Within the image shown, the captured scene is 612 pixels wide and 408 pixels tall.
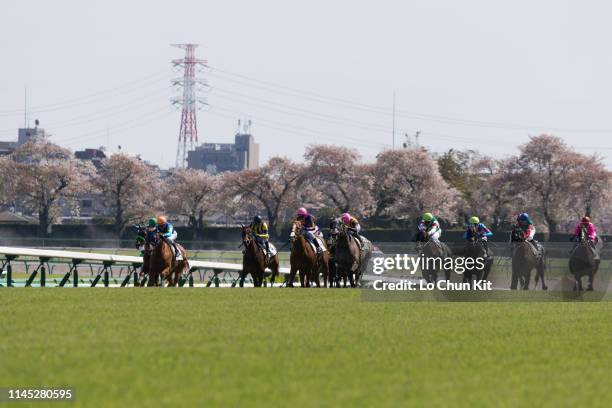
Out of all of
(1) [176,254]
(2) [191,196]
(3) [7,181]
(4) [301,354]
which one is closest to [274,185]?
(2) [191,196]

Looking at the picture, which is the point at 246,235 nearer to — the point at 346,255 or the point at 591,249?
the point at 346,255

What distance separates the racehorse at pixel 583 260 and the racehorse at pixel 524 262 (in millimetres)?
710

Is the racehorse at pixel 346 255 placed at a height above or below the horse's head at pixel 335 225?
below

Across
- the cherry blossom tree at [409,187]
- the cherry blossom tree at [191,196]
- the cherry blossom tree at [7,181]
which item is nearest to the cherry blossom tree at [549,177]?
the cherry blossom tree at [409,187]

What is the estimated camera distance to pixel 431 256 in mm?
28391

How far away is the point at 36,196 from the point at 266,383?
340 ft

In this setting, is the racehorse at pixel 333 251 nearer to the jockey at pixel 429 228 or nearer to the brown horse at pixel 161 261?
the jockey at pixel 429 228

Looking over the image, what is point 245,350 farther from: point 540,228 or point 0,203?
point 0,203

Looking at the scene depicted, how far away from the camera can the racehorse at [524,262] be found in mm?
28516

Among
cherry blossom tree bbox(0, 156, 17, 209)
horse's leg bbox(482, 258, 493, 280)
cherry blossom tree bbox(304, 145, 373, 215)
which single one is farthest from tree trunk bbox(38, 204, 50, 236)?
horse's leg bbox(482, 258, 493, 280)

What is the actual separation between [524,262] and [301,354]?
16613 mm

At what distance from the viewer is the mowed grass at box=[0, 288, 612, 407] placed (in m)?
10.3

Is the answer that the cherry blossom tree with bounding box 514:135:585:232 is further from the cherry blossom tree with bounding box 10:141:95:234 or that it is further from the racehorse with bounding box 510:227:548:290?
the racehorse with bounding box 510:227:548:290

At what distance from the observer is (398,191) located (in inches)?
4205
